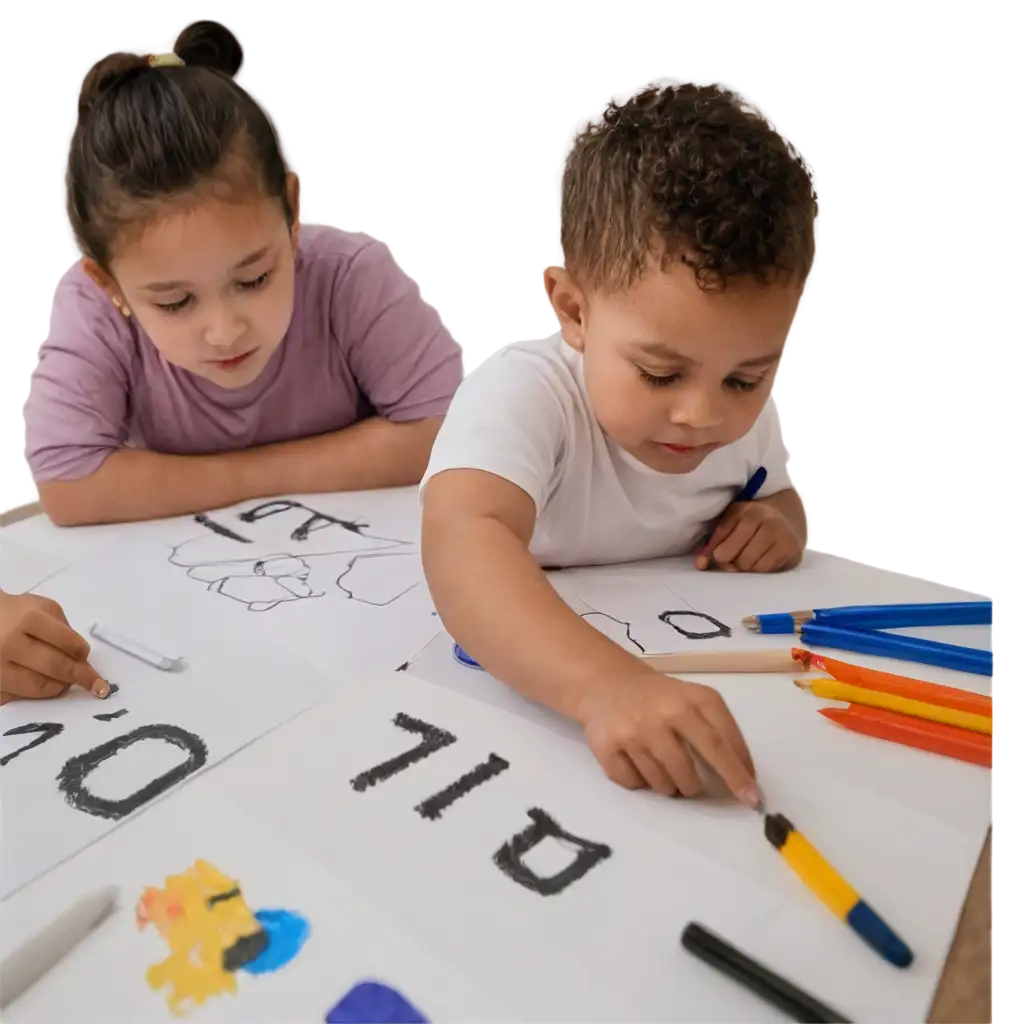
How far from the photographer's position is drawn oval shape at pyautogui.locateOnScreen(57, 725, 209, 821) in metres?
0.47

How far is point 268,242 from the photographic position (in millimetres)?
728

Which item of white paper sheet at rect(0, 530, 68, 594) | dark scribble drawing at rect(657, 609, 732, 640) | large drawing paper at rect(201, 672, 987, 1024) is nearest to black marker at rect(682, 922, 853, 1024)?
large drawing paper at rect(201, 672, 987, 1024)

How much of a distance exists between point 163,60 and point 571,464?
0.40 meters

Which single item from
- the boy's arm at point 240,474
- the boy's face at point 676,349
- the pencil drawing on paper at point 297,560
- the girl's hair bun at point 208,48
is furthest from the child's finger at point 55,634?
the girl's hair bun at point 208,48

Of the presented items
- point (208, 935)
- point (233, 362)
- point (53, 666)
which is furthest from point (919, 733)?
point (233, 362)

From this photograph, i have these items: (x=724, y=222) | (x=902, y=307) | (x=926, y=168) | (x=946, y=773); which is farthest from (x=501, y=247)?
(x=946, y=773)

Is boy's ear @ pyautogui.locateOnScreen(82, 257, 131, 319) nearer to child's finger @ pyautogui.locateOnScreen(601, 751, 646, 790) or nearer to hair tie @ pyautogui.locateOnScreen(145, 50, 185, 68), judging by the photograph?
hair tie @ pyautogui.locateOnScreen(145, 50, 185, 68)

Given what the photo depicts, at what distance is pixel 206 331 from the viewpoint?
0.73m

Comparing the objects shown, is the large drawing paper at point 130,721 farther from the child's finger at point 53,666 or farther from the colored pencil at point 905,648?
the colored pencil at point 905,648

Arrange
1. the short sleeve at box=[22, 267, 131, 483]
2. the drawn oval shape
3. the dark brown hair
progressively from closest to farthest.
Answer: the drawn oval shape
the dark brown hair
the short sleeve at box=[22, 267, 131, 483]

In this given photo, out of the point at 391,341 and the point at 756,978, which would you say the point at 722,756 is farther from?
the point at 391,341

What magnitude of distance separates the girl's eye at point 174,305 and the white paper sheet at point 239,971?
0.38m

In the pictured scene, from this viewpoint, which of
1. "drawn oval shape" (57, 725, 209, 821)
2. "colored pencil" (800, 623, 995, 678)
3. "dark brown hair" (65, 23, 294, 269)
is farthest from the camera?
"dark brown hair" (65, 23, 294, 269)

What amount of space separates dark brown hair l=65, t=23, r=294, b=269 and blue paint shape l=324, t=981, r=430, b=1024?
515 mm
